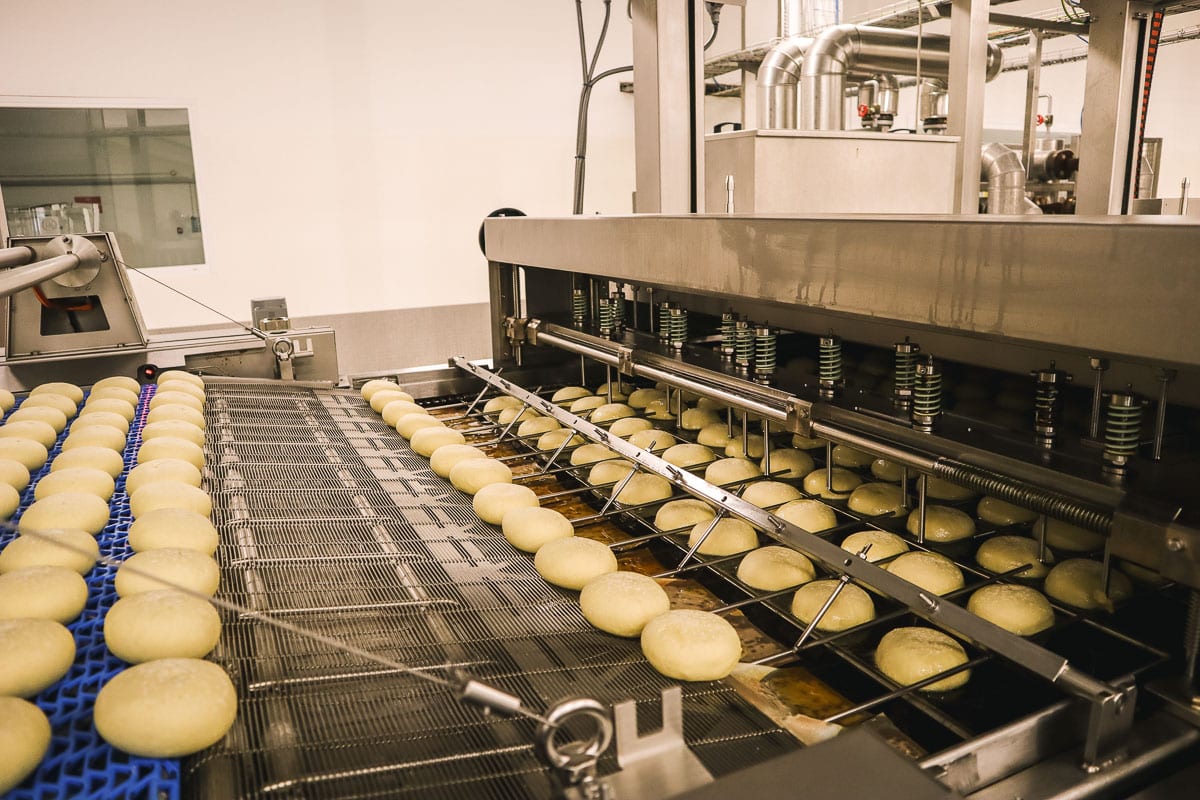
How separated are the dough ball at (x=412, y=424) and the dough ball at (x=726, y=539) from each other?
1069mm

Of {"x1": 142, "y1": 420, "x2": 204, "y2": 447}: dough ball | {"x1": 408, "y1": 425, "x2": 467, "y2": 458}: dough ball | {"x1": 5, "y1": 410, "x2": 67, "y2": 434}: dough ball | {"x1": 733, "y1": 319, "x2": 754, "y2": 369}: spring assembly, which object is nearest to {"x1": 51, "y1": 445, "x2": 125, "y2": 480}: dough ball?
{"x1": 142, "y1": 420, "x2": 204, "y2": 447}: dough ball

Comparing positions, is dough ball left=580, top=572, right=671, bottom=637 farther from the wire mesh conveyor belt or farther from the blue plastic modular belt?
the blue plastic modular belt

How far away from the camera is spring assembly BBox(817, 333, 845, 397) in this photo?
175 cm

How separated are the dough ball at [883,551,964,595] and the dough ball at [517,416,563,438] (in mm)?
1333

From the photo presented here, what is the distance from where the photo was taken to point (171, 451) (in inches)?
77.0

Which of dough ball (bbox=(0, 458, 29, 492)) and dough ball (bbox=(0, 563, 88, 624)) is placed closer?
dough ball (bbox=(0, 563, 88, 624))

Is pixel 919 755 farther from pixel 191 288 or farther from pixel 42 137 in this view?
pixel 42 137

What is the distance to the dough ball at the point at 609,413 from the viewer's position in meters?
2.61

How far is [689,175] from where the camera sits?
8.18ft

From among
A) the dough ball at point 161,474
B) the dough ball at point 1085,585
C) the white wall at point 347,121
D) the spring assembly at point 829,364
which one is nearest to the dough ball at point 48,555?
the dough ball at point 161,474

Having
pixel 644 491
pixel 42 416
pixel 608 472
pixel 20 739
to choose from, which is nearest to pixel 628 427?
pixel 608 472

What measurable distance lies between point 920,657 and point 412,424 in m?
1.71

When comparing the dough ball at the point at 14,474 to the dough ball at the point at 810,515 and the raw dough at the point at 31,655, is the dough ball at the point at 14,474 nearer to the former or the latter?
the raw dough at the point at 31,655

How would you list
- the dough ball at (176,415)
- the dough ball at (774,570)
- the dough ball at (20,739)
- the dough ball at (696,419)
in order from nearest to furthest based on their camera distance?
1. the dough ball at (20,739)
2. the dough ball at (774,570)
3. the dough ball at (176,415)
4. the dough ball at (696,419)
